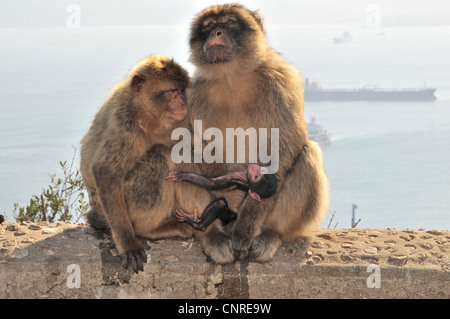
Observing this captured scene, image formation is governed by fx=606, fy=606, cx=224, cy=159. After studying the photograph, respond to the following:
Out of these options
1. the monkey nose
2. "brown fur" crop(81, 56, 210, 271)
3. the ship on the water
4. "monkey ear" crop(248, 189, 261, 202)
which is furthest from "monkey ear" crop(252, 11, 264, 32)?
the ship on the water

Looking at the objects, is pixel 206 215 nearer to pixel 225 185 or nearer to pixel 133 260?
pixel 225 185

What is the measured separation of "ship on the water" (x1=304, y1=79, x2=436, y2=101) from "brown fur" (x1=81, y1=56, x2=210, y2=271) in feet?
230

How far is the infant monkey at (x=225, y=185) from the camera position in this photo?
12.4 ft

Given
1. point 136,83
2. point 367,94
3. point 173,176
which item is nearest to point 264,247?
point 173,176

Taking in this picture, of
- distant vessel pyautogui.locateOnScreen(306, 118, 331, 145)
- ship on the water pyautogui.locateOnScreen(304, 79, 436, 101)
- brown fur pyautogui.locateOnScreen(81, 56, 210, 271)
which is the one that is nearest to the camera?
brown fur pyautogui.locateOnScreen(81, 56, 210, 271)

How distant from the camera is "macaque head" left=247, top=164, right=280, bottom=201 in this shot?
377cm

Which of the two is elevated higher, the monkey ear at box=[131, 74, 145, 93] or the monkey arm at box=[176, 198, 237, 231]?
the monkey ear at box=[131, 74, 145, 93]

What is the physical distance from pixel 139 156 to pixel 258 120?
80 centimetres

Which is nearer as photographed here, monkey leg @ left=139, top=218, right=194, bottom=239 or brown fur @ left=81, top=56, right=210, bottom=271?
brown fur @ left=81, top=56, right=210, bottom=271

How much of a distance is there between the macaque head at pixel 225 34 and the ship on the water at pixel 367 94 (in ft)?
229

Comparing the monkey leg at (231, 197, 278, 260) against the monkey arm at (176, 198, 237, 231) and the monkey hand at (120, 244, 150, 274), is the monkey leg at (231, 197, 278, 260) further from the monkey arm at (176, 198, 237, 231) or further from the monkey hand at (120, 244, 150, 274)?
the monkey hand at (120, 244, 150, 274)

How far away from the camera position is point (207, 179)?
12.8 ft

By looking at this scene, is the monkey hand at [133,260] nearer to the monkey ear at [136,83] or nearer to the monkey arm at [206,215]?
the monkey arm at [206,215]
